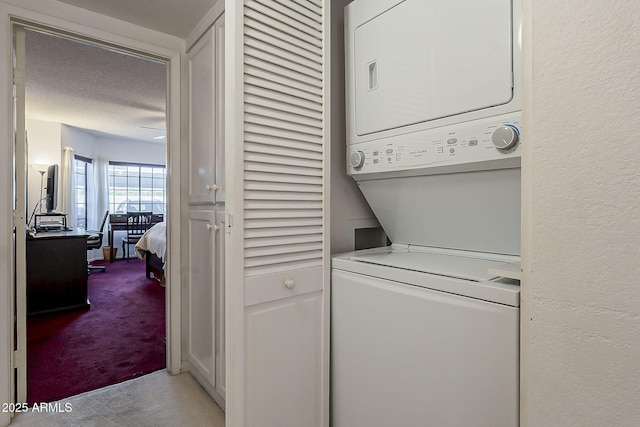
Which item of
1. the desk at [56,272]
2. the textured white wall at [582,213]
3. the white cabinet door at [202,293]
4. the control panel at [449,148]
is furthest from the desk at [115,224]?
the textured white wall at [582,213]

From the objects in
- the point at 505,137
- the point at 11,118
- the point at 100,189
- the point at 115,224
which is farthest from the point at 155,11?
the point at 100,189

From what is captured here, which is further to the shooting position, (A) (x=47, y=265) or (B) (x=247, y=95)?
(A) (x=47, y=265)

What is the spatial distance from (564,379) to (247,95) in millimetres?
1073

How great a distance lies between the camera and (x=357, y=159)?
1374mm

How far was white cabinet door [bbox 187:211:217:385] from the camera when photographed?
73.7 inches

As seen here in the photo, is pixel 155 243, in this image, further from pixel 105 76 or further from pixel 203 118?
pixel 203 118

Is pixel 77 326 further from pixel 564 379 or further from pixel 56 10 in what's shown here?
pixel 564 379

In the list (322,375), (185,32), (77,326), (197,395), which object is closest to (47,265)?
(77,326)

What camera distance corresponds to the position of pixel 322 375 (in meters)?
1.30

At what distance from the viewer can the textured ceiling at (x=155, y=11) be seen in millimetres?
1768

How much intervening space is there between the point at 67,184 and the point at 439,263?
6576 mm

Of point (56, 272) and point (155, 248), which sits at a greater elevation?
point (155, 248)

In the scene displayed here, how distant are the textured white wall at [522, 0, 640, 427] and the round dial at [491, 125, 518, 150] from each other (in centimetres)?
33

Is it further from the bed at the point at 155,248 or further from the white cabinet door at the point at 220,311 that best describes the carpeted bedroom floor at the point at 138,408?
the bed at the point at 155,248
